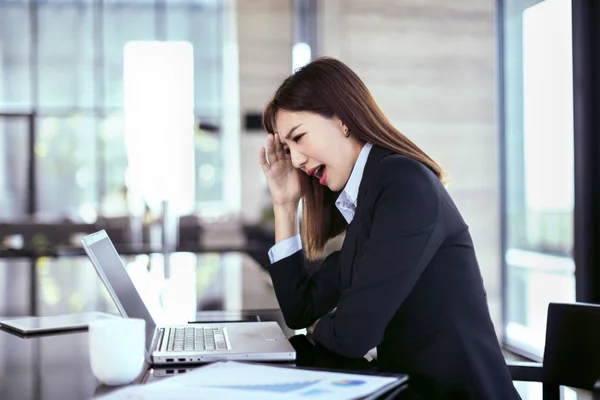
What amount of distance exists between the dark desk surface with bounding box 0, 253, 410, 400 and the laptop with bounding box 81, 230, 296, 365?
62mm

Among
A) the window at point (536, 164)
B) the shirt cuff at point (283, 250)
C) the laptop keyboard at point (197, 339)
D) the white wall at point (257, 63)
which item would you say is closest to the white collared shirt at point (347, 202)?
the shirt cuff at point (283, 250)

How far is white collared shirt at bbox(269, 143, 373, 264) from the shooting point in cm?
153

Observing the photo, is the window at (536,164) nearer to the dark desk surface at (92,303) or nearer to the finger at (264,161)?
the dark desk surface at (92,303)

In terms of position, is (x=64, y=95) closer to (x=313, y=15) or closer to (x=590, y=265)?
(x=313, y=15)

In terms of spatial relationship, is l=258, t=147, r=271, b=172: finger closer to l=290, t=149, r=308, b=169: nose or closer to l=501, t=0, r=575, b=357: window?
l=290, t=149, r=308, b=169: nose

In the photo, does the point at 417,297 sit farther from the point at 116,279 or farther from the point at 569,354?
the point at 116,279

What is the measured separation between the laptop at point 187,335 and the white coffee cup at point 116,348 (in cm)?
16

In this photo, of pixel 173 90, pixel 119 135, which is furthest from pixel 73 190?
pixel 173 90

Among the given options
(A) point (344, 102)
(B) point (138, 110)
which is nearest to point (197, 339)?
(A) point (344, 102)

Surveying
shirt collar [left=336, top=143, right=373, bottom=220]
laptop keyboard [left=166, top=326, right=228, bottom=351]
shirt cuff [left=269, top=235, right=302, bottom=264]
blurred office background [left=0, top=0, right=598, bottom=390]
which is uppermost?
blurred office background [left=0, top=0, right=598, bottom=390]

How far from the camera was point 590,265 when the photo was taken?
3645 millimetres

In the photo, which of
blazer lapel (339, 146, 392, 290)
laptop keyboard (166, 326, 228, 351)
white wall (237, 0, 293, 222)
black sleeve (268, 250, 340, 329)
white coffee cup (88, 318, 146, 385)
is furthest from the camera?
white wall (237, 0, 293, 222)

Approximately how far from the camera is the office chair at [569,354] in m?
1.52

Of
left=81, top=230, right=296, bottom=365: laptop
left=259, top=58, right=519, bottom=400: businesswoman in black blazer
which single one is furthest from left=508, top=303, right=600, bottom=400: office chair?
left=81, top=230, right=296, bottom=365: laptop
